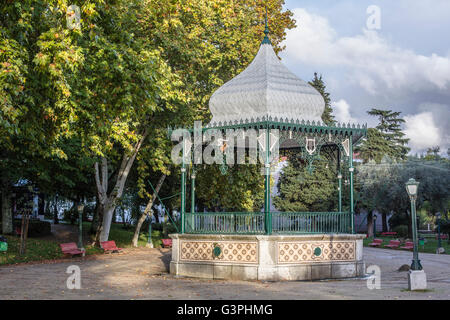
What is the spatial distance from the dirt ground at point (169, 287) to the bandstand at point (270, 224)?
0.54 meters

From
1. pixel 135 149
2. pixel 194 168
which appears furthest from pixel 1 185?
pixel 194 168

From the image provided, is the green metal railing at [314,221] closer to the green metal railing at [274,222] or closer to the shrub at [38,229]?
the green metal railing at [274,222]

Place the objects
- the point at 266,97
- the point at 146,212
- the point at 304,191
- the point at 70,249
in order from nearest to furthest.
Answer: the point at 266,97 < the point at 70,249 < the point at 146,212 < the point at 304,191

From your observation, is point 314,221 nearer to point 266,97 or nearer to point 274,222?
point 274,222

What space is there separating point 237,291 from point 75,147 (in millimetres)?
14820

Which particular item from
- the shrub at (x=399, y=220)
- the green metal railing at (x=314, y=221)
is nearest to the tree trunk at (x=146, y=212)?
the green metal railing at (x=314, y=221)

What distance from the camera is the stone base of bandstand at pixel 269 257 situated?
15266 millimetres

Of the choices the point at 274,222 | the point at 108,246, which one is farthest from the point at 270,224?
the point at 108,246

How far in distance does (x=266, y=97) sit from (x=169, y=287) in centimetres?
646

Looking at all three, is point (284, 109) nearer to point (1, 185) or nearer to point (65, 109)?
point (65, 109)

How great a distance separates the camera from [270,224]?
51.2 feet

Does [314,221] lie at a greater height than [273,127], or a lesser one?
lesser

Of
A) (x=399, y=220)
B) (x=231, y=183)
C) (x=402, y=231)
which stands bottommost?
(x=402, y=231)

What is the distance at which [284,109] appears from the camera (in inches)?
667
